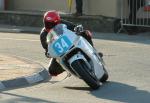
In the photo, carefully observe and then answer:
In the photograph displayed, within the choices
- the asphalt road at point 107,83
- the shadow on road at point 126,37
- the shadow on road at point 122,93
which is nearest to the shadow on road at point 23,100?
the asphalt road at point 107,83

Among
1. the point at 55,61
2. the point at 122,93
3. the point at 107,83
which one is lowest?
the point at 107,83

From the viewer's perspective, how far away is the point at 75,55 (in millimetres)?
10477

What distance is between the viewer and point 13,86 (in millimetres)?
10867

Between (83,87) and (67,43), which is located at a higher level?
(67,43)

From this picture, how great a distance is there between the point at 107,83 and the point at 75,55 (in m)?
0.98

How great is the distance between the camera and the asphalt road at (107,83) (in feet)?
31.6

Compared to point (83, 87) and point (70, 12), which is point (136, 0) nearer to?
point (70, 12)

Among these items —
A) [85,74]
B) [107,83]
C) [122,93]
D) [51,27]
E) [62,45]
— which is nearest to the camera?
[122,93]

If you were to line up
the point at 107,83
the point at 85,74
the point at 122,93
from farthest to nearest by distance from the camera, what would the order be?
the point at 107,83
the point at 85,74
the point at 122,93

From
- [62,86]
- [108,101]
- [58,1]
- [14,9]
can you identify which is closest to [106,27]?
[58,1]

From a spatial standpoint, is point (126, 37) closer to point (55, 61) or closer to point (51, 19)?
point (55, 61)

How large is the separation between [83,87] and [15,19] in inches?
509

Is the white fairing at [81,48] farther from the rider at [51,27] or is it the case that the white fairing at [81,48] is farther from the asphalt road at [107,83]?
the asphalt road at [107,83]

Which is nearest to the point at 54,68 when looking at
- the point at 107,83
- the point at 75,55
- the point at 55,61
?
the point at 55,61
